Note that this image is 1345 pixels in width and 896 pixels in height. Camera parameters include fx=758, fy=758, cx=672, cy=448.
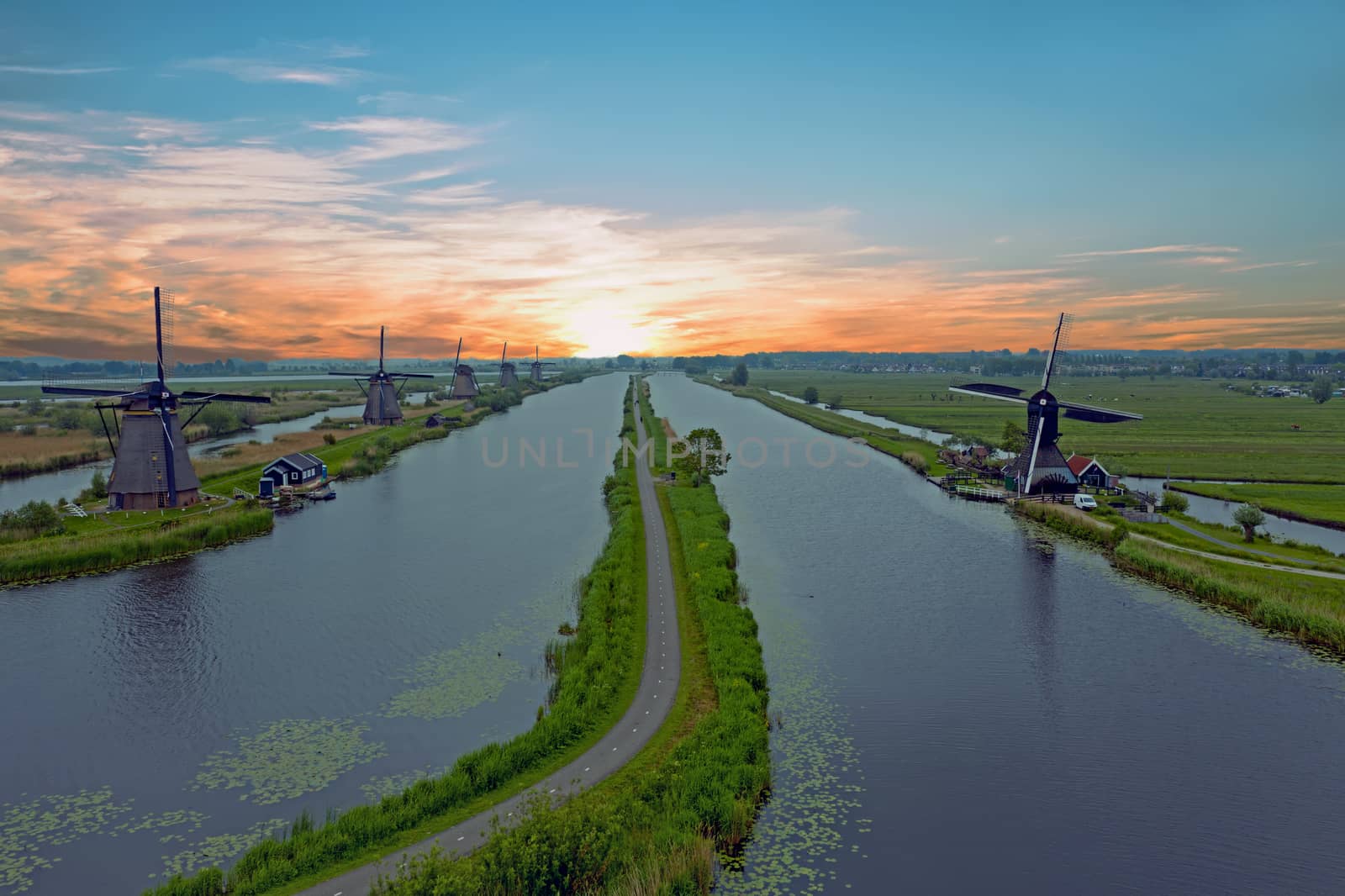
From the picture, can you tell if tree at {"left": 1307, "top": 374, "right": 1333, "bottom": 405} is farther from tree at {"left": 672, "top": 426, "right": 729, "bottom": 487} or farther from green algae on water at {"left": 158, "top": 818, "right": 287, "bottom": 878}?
green algae on water at {"left": 158, "top": 818, "right": 287, "bottom": 878}

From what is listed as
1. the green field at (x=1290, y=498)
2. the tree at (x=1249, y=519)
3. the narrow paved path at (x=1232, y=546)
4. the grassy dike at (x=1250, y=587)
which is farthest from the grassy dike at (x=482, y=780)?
the green field at (x=1290, y=498)

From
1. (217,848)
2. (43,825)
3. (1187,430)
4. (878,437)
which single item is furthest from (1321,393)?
(43,825)

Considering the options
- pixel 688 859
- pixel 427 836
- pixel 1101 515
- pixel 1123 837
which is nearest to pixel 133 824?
pixel 427 836

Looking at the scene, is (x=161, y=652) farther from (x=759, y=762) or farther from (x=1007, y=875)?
(x=1007, y=875)

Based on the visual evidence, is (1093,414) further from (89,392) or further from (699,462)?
(89,392)

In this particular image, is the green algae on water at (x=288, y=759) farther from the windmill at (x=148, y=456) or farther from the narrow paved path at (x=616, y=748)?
the windmill at (x=148, y=456)

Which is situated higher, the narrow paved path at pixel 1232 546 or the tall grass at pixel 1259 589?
the narrow paved path at pixel 1232 546
